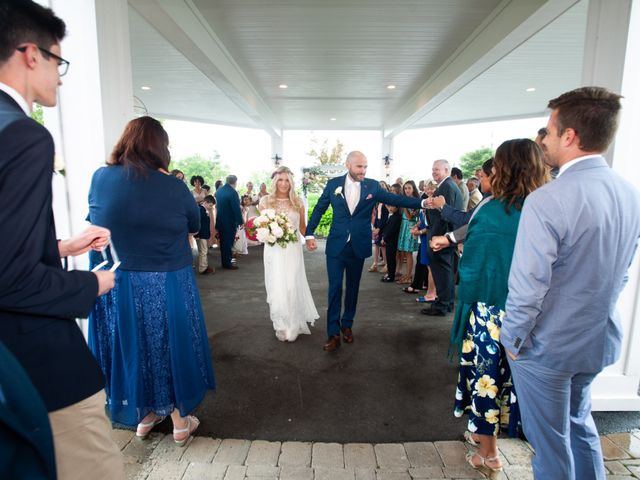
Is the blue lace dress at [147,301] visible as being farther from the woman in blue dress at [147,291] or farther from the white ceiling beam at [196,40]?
the white ceiling beam at [196,40]

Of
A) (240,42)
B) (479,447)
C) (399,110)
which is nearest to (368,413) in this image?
(479,447)

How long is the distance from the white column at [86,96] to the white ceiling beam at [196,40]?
81.4 inches

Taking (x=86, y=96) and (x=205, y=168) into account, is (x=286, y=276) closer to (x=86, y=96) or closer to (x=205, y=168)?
(x=86, y=96)

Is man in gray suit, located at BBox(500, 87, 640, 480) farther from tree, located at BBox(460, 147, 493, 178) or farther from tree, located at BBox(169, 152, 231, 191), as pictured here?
tree, located at BBox(169, 152, 231, 191)

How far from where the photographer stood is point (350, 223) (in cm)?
437

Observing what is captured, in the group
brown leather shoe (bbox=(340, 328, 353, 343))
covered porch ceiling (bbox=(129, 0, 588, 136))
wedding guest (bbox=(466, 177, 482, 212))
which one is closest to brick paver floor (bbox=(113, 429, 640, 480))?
brown leather shoe (bbox=(340, 328, 353, 343))

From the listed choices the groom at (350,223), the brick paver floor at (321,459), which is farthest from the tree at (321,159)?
the brick paver floor at (321,459)

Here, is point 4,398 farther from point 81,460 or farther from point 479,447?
point 479,447

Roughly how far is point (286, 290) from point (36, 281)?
3700mm

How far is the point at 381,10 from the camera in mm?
6344

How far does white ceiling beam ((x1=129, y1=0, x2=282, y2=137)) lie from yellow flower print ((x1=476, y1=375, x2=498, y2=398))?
18.4 ft

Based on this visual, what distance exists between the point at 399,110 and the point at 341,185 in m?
12.7

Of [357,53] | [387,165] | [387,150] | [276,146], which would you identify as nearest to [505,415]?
[357,53]

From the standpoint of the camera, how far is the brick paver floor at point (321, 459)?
243 centimetres
